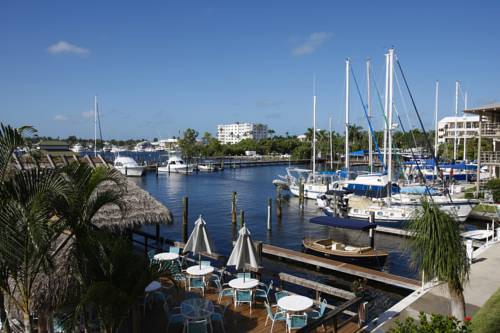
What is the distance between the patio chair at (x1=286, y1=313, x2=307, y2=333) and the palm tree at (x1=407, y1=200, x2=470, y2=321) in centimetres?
321

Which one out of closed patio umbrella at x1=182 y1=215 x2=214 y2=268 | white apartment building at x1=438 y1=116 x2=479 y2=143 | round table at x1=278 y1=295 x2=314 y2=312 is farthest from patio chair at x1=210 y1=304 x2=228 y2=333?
white apartment building at x1=438 y1=116 x2=479 y2=143

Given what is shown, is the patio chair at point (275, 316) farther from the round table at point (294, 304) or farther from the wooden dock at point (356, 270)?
the wooden dock at point (356, 270)

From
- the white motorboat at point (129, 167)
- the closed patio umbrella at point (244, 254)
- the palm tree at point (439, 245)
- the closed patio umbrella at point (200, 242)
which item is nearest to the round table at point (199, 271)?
the closed patio umbrella at point (200, 242)

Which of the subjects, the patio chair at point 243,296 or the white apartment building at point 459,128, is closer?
the patio chair at point 243,296

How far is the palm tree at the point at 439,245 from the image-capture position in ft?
28.9

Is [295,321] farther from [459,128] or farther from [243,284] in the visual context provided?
[459,128]

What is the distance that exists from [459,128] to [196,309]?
103 metres

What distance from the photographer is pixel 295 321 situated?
10219mm

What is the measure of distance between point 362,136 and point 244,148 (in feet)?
156

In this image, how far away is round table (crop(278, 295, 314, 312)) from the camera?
33.1ft

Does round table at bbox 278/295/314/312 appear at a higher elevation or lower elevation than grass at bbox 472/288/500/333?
higher

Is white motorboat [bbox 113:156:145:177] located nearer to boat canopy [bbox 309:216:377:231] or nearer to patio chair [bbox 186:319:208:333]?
boat canopy [bbox 309:216:377:231]

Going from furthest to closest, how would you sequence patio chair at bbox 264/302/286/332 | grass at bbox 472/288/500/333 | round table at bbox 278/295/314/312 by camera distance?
patio chair at bbox 264/302/286/332 < round table at bbox 278/295/314/312 < grass at bbox 472/288/500/333

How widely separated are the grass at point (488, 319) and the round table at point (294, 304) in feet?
A: 12.7
